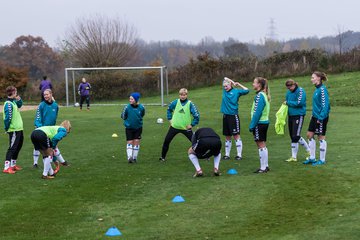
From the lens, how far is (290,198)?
9305mm

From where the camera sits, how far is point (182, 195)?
984 cm

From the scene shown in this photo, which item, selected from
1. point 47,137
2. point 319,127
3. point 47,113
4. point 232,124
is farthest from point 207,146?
point 47,113

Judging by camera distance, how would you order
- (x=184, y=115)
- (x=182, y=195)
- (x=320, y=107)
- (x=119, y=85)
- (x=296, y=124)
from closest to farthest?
(x=182, y=195), (x=320, y=107), (x=296, y=124), (x=184, y=115), (x=119, y=85)


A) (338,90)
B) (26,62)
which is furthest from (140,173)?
(26,62)

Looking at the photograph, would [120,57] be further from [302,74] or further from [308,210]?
[308,210]

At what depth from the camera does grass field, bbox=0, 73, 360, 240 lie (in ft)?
25.5

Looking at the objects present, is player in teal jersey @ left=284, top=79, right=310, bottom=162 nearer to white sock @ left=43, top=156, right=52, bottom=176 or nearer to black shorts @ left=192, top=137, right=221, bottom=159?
black shorts @ left=192, top=137, right=221, bottom=159

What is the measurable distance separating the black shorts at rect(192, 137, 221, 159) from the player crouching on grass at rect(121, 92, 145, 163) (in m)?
2.94

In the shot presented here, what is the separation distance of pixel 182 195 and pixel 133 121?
4.12m

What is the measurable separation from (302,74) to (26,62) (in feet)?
184

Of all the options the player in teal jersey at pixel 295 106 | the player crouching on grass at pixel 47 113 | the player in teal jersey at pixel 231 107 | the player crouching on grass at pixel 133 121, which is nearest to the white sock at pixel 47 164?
the player crouching on grass at pixel 47 113

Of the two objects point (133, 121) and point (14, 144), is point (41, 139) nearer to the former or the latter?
point (14, 144)

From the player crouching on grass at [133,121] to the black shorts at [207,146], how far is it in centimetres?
294

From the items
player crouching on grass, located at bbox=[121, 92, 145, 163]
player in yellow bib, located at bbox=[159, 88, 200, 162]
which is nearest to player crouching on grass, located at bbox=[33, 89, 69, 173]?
player crouching on grass, located at bbox=[121, 92, 145, 163]
